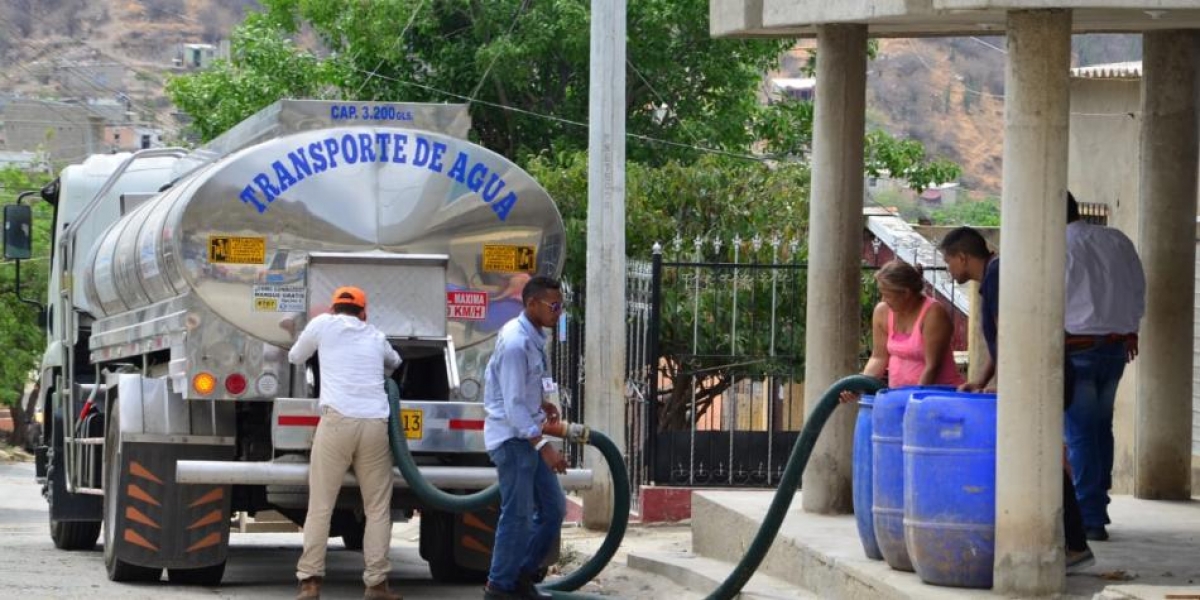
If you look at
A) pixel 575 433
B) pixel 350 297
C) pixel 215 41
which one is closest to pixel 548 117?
pixel 350 297

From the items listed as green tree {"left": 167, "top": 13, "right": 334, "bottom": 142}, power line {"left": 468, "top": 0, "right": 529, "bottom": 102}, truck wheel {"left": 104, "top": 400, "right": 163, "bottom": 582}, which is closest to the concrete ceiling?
truck wheel {"left": 104, "top": 400, "right": 163, "bottom": 582}

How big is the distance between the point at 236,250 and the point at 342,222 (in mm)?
647

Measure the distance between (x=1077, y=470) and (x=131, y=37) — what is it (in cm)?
8844

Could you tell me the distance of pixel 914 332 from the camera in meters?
9.77

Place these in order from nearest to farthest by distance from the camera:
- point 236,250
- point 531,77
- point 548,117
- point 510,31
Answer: point 236,250, point 510,31, point 548,117, point 531,77

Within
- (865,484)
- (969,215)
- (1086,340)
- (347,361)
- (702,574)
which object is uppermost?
(969,215)

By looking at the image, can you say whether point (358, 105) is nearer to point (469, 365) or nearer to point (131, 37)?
point (469, 365)

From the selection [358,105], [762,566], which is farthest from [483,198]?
[762,566]

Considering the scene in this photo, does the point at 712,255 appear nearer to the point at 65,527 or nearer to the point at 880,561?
the point at 65,527

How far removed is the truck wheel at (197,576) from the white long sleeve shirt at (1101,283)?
5479mm

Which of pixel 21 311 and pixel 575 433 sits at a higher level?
pixel 575 433

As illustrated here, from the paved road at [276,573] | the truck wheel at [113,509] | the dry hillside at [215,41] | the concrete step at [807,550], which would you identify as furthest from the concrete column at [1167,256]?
the dry hillside at [215,41]

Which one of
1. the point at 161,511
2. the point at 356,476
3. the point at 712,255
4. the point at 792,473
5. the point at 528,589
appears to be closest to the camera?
the point at 792,473

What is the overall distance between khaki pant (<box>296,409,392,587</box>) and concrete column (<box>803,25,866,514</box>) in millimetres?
2555
